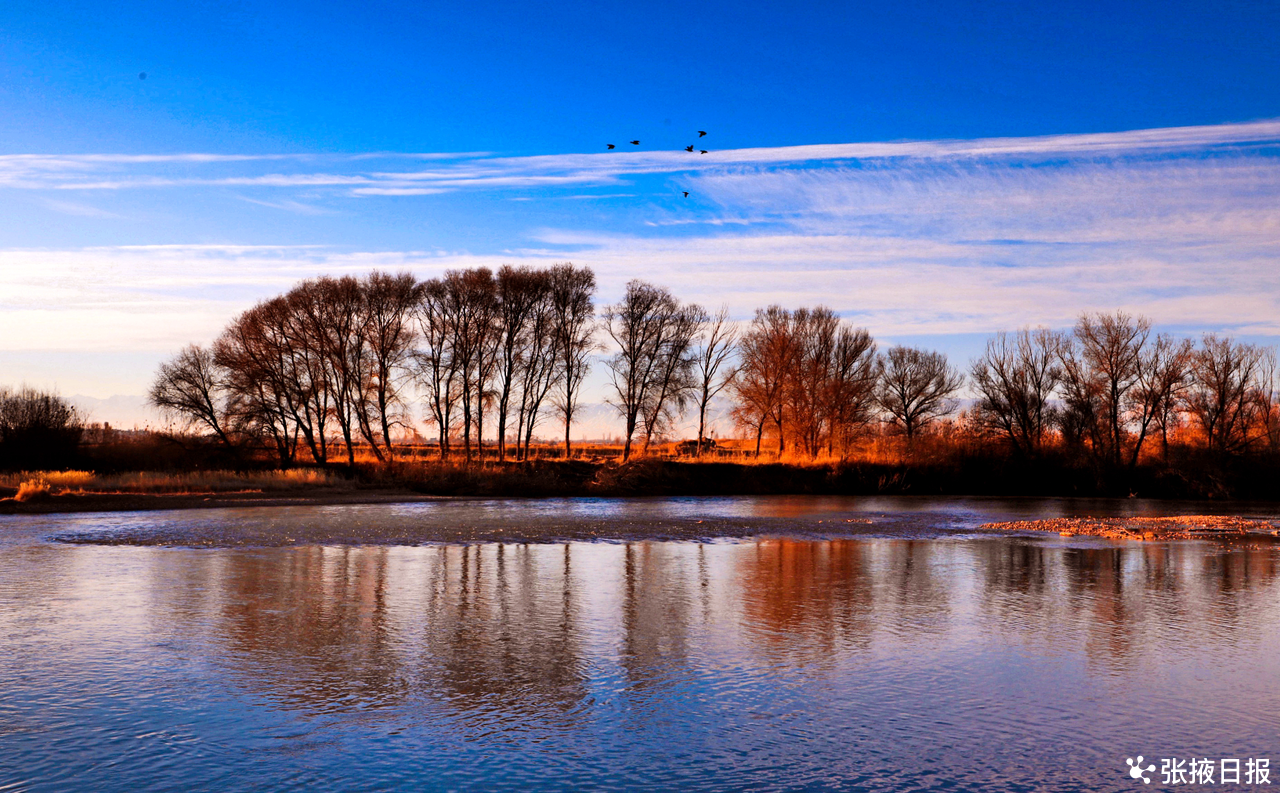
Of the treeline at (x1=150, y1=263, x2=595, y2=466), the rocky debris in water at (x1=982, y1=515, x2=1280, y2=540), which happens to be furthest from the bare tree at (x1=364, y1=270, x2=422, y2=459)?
the rocky debris in water at (x1=982, y1=515, x2=1280, y2=540)

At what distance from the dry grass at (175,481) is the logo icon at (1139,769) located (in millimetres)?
32908

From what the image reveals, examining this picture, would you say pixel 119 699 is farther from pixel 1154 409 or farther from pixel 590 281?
pixel 1154 409

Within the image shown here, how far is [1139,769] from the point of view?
21.0 ft

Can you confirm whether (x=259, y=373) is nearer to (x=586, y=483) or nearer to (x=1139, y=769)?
(x=586, y=483)

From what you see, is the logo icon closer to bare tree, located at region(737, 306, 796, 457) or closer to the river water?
the river water

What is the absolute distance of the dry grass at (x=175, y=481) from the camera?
35.3 meters

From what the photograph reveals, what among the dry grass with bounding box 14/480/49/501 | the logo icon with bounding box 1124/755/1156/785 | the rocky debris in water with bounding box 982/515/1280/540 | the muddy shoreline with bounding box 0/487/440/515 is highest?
the dry grass with bounding box 14/480/49/501

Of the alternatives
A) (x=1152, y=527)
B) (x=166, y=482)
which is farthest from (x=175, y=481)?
(x=1152, y=527)

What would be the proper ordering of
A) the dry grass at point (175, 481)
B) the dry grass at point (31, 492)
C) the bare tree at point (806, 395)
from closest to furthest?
the dry grass at point (31, 492) → the dry grass at point (175, 481) → the bare tree at point (806, 395)

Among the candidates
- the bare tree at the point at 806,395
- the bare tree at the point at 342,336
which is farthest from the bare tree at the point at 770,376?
the bare tree at the point at 342,336

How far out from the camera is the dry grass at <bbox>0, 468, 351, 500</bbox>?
35344 millimetres

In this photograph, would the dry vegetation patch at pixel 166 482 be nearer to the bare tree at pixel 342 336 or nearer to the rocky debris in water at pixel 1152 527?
the bare tree at pixel 342 336

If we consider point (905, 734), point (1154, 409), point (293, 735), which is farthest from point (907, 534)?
point (1154, 409)

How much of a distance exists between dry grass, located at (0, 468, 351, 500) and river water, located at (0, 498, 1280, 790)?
20120mm
